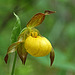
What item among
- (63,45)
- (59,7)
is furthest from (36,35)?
(63,45)

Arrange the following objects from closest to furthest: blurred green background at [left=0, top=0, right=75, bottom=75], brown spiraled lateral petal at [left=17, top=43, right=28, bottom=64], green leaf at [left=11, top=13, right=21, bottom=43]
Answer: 1. green leaf at [left=11, top=13, right=21, bottom=43]
2. brown spiraled lateral petal at [left=17, top=43, right=28, bottom=64]
3. blurred green background at [left=0, top=0, right=75, bottom=75]

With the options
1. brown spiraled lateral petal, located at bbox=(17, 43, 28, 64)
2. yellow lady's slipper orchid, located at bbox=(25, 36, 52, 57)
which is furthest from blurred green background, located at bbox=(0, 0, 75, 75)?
yellow lady's slipper orchid, located at bbox=(25, 36, 52, 57)

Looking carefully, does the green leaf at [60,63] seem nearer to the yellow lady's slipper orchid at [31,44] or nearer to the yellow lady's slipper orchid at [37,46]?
the yellow lady's slipper orchid at [31,44]

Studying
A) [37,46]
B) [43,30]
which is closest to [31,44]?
[37,46]

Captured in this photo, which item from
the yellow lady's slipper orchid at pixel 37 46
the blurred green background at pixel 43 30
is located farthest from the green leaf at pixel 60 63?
the yellow lady's slipper orchid at pixel 37 46

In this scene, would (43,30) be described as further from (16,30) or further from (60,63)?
(16,30)

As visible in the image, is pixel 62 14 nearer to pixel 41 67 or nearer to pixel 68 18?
pixel 68 18

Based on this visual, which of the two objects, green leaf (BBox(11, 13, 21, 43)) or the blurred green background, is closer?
green leaf (BBox(11, 13, 21, 43))

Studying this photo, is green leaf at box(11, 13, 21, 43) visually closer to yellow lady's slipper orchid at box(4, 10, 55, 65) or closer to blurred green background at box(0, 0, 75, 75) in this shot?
yellow lady's slipper orchid at box(4, 10, 55, 65)
